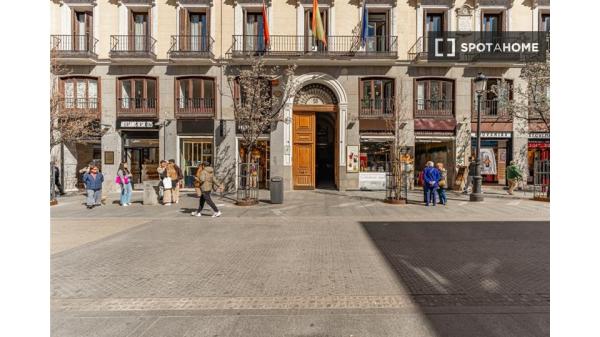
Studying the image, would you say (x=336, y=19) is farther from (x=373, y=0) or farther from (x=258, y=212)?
(x=258, y=212)

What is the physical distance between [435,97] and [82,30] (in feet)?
71.1

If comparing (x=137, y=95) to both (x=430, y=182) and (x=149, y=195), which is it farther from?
(x=430, y=182)

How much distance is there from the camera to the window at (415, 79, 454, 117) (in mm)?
19359

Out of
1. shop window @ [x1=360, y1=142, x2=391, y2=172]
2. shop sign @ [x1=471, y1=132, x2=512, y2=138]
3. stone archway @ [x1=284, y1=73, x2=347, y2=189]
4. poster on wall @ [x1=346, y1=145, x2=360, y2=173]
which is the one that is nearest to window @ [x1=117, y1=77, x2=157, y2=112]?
stone archway @ [x1=284, y1=73, x2=347, y2=189]

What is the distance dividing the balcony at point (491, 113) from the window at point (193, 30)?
16.6 metres

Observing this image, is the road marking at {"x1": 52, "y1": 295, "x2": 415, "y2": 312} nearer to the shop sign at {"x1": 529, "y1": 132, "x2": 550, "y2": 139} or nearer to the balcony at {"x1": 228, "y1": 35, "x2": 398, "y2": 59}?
the balcony at {"x1": 228, "y1": 35, "x2": 398, "y2": 59}

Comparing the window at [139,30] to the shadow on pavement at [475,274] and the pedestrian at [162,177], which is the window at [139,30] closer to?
the pedestrian at [162,177]

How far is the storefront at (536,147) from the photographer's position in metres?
19.3

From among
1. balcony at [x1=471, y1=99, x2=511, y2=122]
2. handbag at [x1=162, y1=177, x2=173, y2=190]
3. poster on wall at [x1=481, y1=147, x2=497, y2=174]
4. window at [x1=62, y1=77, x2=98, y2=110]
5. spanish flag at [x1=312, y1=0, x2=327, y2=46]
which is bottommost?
handbag at [x1=162, y1=177, x2=173, y2=190]

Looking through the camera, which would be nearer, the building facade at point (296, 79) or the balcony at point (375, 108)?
the building facade at point (296, 79)

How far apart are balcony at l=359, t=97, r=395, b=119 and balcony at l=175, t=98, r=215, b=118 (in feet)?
29.8

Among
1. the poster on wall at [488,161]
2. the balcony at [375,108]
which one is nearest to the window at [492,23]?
the poster on wall at [488,161]

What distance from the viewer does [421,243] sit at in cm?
737

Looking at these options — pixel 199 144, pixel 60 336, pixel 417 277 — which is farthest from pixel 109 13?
pixel 417 277
